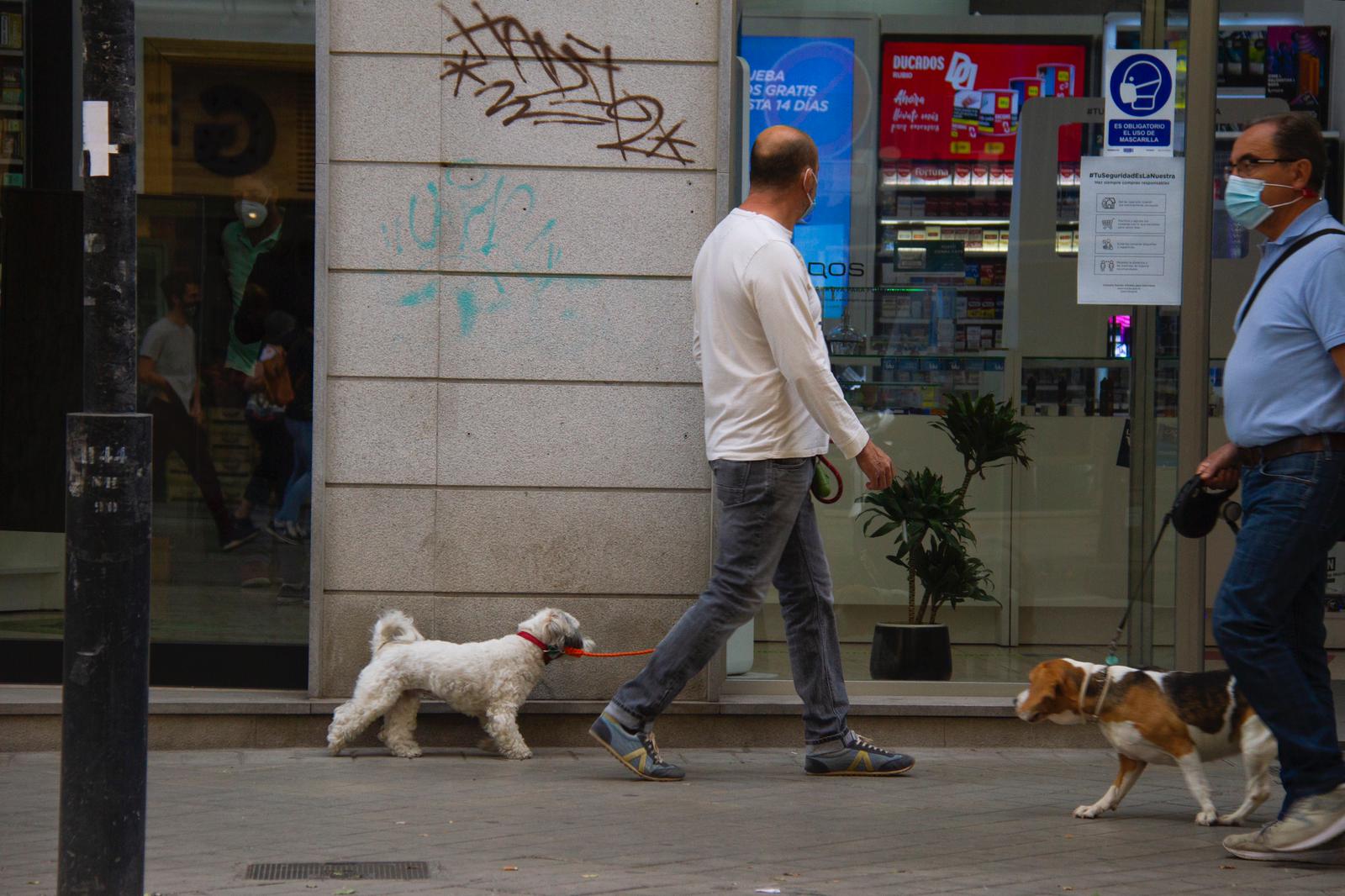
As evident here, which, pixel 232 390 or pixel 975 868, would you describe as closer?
pixel 975 868

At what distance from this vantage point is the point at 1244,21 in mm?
8078

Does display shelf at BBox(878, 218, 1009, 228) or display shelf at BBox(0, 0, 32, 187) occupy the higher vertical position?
display shelf at BBox(0, 0, 32, 187)

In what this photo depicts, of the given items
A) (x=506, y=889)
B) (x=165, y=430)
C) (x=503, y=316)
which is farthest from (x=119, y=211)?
(x=165, y=430)

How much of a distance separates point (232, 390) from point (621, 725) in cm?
244

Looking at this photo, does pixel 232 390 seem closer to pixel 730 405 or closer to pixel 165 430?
pixel 165 430

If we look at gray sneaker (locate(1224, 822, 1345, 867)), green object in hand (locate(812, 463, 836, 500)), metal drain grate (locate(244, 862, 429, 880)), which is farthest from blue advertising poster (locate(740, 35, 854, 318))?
metal drain grate (locate(244, 862, 429, 880))

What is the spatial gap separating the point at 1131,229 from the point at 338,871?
452cm

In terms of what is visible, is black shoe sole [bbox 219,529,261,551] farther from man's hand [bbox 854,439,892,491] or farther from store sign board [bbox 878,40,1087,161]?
store sign board [bbox 878,40,1087,161]

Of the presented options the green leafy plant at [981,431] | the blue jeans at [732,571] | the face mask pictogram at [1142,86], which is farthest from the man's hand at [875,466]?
the face mask pictogram at [1142,86]

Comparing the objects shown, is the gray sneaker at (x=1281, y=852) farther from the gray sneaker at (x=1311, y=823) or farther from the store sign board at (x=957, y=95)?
the store sign board at (x=957, y=95)

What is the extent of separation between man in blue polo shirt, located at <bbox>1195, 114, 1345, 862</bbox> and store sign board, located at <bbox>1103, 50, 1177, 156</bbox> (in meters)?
2.51

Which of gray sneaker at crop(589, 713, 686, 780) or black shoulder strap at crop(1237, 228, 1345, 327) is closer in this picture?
black shoulder strap at crop(1237, 228, 1345, 327)

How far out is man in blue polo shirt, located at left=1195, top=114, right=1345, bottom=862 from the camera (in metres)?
4.61

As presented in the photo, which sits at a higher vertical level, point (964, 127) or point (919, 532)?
point (964, 127)
